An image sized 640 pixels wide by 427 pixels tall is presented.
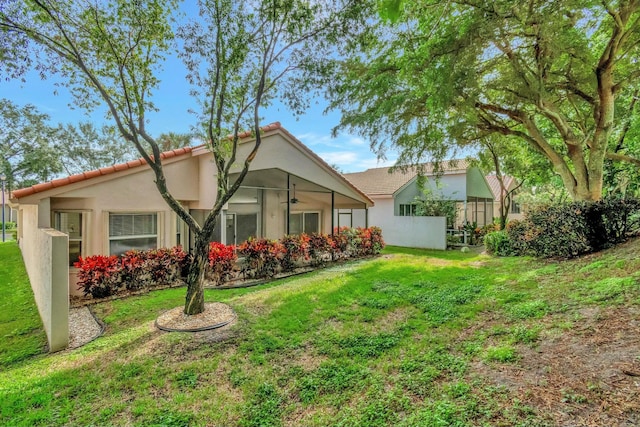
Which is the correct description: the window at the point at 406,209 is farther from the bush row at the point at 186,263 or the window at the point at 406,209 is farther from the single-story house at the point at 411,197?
the bush row at the point at 186,263

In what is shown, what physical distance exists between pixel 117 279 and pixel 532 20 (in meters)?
13.0

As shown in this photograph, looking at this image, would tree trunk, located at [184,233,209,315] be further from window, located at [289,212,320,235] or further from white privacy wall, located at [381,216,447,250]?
white privacy wall, located at [381,216,447,250]

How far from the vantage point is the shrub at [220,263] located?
9234mm

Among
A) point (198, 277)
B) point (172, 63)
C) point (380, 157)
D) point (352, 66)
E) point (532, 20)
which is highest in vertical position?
point (352, 66)

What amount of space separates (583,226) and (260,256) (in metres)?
10.1

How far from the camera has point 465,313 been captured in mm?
5883

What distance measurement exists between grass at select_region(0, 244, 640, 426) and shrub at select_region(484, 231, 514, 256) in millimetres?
5736

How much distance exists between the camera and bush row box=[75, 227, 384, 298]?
311 inches

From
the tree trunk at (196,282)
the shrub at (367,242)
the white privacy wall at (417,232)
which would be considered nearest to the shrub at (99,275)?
the tree trunk at (196,282)

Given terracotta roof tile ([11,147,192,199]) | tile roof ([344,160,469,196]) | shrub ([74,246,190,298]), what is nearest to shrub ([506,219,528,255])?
tile roof ([344,160,469,196])

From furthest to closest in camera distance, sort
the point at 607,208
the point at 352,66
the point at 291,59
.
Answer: the point at 352,66 → the point at 607,208 → the point at 291,59

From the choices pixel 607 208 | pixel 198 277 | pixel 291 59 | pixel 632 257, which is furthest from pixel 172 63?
pixel 607 208

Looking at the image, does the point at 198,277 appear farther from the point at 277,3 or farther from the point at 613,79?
the point at 613,79

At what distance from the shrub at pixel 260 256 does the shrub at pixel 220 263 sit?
0.52 meters
